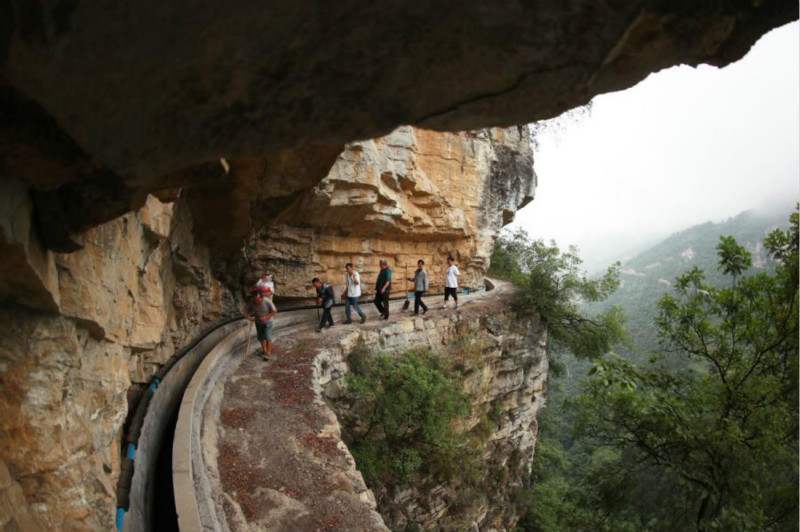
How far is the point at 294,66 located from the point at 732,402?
276 inches

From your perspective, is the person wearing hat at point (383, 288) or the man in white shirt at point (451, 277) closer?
the person wearing hat at point (383, 288)

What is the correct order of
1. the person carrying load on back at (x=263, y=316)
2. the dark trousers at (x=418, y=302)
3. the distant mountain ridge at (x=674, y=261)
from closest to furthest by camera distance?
the person carrying load on back at (x=263, y=316) < the dark trousers at (x=418, y=302) < the distant mountain ridge at (x=674, y=261)

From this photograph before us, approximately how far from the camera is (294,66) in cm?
216

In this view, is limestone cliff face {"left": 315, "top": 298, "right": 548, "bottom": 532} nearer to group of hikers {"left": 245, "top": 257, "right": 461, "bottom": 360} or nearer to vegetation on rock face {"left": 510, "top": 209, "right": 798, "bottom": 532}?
group of hikers {"left": 245, "top": 257, "right": 461, "bottom": 360}

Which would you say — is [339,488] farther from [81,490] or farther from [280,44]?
[280,44]

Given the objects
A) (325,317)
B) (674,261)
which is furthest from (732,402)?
(674,261)

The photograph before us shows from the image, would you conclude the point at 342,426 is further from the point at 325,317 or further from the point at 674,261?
the point at 674,261

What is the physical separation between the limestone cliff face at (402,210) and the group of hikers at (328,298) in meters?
1.31

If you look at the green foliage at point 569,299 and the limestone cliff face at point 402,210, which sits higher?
the limestone cliff face at point 402,210

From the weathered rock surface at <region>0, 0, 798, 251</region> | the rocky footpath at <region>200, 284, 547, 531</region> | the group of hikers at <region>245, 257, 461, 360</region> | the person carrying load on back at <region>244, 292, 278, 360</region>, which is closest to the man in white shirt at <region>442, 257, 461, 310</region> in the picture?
the group of hikers at <region>245, 257, 461, 360</region>

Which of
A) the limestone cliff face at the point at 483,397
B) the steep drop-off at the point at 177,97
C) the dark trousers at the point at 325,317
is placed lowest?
the limestone cliff face at the point at 483,397

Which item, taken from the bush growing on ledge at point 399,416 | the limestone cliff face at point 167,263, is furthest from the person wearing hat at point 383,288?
the limestone cliff face at point 167,263

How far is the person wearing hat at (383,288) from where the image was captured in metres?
10.5

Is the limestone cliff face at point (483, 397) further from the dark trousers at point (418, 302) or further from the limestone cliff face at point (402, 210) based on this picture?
the limestone cliff face at point (402, 210)
